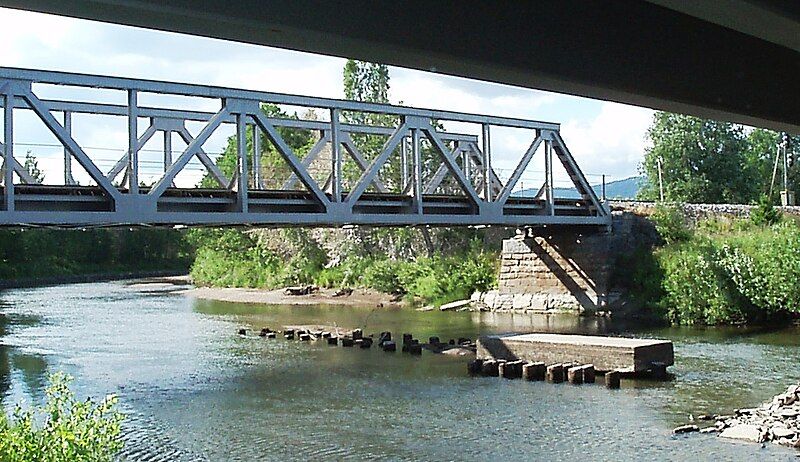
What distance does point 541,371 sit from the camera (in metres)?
22.3

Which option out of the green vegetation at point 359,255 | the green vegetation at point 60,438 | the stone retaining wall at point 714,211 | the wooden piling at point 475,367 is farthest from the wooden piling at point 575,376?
the stone retaining wall at point 714,211

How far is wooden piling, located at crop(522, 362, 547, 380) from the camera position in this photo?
72.7ft

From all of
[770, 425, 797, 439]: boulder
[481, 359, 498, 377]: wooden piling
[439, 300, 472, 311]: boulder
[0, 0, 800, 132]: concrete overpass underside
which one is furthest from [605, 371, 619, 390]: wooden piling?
[439, 300, 472, 311]: boulder

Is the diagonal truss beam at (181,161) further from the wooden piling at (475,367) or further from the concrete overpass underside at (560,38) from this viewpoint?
the concrete overpass underside at (560,38)

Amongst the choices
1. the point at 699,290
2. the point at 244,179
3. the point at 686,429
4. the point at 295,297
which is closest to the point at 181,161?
the point at 244,179

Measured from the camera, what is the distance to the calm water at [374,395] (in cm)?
1548

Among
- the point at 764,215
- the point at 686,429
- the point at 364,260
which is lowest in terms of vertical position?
the point at 686,429

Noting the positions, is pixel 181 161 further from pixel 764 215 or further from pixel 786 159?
pixel 786 159

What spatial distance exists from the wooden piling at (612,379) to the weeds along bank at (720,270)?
13974 millimetres

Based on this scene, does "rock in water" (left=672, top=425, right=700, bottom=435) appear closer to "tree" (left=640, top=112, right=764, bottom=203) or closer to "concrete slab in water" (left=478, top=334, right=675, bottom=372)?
"concrete slab in water" (left=478, top=334, right=675, bottom=372)

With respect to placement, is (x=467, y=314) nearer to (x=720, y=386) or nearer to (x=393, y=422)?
(x=720, y=386)

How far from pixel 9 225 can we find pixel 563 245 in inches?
921

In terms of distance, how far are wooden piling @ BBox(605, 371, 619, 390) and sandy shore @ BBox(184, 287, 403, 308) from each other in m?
25.6

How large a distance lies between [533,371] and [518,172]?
1514cm
